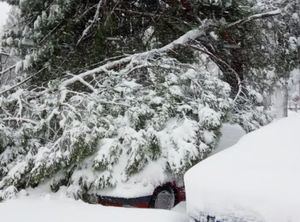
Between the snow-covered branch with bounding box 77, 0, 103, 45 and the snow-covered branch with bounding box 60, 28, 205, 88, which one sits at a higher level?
the snow-covered branch with bounding box 77, 0, 103, 45

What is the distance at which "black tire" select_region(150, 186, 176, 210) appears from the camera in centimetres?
614

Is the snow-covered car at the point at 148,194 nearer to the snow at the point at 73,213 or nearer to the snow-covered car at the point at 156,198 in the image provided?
the snow-covered car at the point at 156,198

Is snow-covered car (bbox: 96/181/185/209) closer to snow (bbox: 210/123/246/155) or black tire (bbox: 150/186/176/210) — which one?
black tire (bbox: 150/186/176/210)

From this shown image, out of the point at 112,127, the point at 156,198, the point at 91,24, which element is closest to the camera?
the point at 156,198

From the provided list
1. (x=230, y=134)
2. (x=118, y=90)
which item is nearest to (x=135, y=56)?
(x=118, y=90)

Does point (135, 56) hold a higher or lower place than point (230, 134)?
higher

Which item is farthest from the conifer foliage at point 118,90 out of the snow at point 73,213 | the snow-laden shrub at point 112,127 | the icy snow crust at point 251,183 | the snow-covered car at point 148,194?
the icy snow crust at point 251,183

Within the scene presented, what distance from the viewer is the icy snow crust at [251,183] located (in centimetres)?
306

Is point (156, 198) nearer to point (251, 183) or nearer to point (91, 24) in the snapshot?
point (251, 183)

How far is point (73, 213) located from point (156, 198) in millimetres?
1820

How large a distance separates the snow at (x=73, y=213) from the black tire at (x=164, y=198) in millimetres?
1406

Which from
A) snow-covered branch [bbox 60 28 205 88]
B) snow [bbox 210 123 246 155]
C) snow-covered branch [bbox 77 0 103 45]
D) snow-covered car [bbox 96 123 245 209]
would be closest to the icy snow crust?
snow-covered car [bbox 96 123 245 209]

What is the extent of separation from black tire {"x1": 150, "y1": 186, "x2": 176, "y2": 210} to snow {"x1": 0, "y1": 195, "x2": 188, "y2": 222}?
1.41 meters

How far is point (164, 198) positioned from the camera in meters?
6.29
